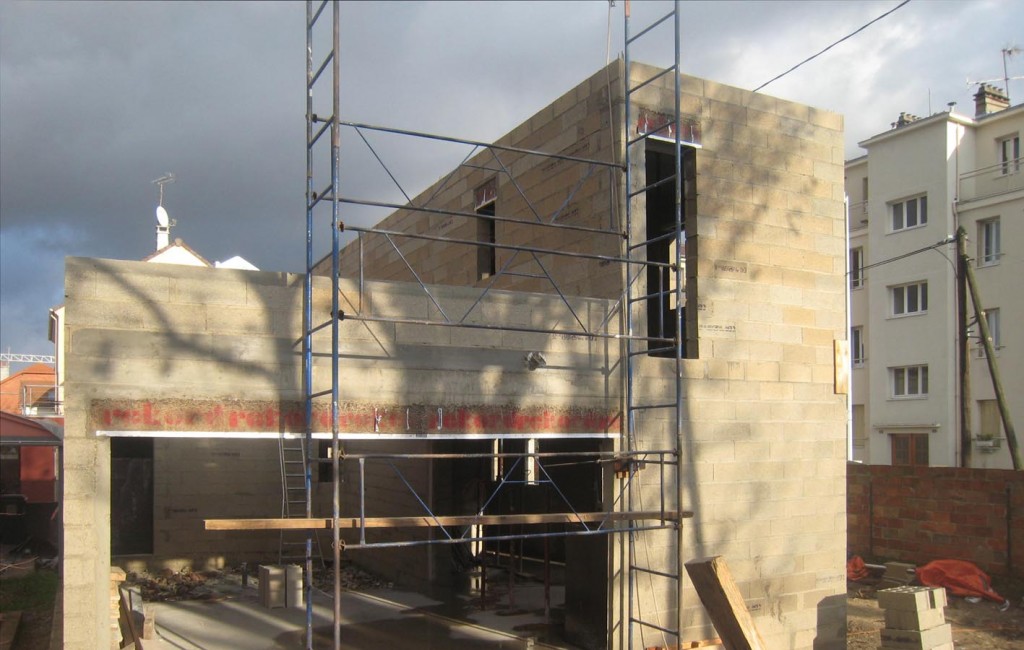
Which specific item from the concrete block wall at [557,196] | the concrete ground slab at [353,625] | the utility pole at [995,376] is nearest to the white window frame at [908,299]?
the utility pole at [995,376]

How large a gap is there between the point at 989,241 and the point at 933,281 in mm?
1908

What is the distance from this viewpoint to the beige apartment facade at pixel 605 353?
6.75 meters

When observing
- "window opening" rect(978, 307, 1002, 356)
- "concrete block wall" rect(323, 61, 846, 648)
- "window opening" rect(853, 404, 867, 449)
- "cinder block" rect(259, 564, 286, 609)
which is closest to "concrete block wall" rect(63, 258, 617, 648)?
"concrete block wall" rect(323, 61, 846, 648)

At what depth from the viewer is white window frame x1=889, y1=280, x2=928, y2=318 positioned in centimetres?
2714

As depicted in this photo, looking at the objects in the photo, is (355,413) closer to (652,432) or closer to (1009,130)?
(652,432)

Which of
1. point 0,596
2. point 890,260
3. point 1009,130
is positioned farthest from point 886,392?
point 0,596

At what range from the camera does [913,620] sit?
967cm

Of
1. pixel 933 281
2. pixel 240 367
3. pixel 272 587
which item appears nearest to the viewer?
pixel 240 367

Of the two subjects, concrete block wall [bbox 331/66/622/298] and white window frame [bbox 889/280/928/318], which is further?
white window frame [bbox 889/280/928/318]

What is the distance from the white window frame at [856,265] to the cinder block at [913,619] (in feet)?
68.6

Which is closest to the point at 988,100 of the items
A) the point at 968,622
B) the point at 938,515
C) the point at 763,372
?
the point at 938,515

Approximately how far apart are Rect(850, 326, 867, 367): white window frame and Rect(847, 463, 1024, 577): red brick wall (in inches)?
525

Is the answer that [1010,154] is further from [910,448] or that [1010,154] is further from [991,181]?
[910,448]

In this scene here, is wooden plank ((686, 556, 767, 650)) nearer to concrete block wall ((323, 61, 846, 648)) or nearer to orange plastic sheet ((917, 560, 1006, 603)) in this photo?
concrete block wall ((323, 61, 846, 648))
